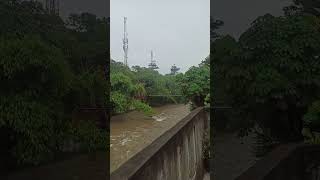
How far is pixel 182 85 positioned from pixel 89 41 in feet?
23.0

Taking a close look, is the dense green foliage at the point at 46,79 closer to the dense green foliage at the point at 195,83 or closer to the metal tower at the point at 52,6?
the metal tower at the point at 52,6

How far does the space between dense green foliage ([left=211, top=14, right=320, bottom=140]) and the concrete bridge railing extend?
0.56 metres

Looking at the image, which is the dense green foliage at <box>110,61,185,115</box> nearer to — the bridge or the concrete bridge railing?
the concrete bridge railing

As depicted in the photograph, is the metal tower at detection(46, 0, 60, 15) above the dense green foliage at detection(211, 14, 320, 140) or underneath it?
above

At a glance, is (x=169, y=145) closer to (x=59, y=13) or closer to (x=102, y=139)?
(x=102, y=139)

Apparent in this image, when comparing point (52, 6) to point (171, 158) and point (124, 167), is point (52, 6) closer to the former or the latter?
point (124, 167)

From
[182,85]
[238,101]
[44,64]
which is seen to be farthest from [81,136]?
[182,85]

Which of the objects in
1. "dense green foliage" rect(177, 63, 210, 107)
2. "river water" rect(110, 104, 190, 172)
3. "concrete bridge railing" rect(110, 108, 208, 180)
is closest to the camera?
"concrete bridge railing" rect(110, 108, 208, 180)

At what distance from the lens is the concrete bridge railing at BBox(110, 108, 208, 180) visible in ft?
7.01

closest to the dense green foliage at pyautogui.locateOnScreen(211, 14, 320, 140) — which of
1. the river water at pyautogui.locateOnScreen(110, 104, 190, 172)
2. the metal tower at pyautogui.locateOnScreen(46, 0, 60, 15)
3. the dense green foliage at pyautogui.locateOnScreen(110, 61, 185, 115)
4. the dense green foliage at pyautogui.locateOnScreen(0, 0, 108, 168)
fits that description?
the dense green foliage at pyautogui.locateOnScreen(0, 0, 108, 168)

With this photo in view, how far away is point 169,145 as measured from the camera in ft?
9.48

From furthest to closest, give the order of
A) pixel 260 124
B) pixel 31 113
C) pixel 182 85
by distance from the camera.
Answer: pixel 182 85, pixel 260 124, pixel 31 113

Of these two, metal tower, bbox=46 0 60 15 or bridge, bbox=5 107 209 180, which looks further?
metal tower, bbox=46 0 60 15

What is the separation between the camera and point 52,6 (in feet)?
7.90
